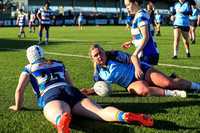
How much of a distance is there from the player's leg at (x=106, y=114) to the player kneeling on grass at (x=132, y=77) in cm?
102

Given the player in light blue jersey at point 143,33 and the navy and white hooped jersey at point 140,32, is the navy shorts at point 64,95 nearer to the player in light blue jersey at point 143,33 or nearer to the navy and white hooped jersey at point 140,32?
the player in light blue jersey at point 143,33

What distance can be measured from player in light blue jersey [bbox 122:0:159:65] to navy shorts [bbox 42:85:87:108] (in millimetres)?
1492

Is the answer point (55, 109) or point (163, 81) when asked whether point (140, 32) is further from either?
point (55, 109)

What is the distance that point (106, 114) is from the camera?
312 centimetres

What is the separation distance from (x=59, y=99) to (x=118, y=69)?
1343 millimetres

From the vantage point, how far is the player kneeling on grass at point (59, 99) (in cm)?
289

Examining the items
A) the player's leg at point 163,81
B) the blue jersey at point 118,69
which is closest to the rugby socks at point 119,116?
the blue jersey at point 118,69

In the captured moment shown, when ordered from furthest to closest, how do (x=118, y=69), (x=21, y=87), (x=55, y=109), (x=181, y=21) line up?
(x=181, y=21), (x=118, y=69), (x=21, y=87), (x=55, y=109)

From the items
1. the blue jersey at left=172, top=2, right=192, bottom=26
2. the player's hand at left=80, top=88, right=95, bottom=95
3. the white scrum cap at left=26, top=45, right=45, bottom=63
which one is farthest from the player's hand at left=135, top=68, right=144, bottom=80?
the blue jersey at left=172, top=2, right=192, bottom=26


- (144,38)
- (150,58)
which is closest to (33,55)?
(144,38)

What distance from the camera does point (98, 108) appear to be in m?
3.27

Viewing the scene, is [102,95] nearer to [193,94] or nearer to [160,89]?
[160,89]

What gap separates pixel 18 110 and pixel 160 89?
2.10 meters

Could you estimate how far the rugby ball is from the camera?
4416 mm
